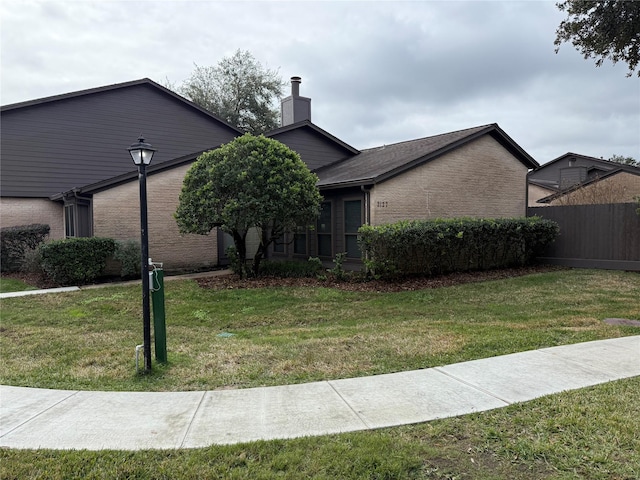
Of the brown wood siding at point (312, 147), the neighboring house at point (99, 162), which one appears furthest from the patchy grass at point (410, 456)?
the brown wood siding at point (312, 147)

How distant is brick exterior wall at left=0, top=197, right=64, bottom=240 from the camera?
629 inches

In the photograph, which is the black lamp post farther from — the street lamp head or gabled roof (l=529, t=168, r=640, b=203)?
gabled roof (l=529, t=168, r=640, b=203)

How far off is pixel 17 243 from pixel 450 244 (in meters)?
13.6

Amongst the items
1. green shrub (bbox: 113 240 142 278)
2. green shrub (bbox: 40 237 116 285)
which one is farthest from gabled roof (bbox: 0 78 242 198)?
green shrub (bbox: 40 237 116 285)

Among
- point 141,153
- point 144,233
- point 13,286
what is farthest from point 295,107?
point 144,233

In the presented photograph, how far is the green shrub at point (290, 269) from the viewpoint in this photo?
12320 mm

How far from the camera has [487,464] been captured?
2.90 meters

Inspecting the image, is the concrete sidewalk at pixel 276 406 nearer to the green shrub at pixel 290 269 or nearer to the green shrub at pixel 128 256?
the green shrub at pixel 290 269

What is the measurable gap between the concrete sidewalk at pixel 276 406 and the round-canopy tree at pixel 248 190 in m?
6.87

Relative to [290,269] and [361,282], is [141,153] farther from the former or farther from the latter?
[290,269]

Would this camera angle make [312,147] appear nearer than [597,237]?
No

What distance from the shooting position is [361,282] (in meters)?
11.2

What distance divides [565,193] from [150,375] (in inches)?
795

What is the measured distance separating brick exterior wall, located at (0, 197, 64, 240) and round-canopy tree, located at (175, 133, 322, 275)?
318 inches
